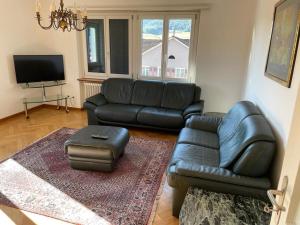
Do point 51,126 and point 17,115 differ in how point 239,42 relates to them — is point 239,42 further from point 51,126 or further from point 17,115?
point 17,115

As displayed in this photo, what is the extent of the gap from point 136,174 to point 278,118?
1.67 meters

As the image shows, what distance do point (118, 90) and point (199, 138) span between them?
7.47 ft

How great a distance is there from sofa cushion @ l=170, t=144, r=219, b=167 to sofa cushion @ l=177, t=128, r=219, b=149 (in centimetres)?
9

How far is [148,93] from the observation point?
14.4 feet

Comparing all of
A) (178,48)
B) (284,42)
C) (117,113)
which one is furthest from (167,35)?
(284,42)

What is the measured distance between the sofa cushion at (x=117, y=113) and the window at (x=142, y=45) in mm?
1100

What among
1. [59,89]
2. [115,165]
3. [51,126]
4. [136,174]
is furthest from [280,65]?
[59,89]

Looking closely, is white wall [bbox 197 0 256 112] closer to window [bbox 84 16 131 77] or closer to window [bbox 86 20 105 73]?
window [bbox 84 16 131 77]

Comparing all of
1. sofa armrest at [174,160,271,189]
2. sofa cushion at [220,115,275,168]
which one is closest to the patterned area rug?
sofa armrest at [174,160,271,189]

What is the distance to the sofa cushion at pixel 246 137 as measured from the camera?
5.98 feet

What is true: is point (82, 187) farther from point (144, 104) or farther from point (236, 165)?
point (144, 104)

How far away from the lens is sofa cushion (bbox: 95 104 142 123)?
3.94 meters

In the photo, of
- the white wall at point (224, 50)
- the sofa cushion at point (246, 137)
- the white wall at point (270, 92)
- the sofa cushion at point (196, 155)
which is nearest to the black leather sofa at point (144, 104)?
the white wall at point (224, 50)

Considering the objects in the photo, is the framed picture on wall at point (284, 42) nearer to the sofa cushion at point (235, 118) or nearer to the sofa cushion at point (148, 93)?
the sofa cushion at point (235, 118)
